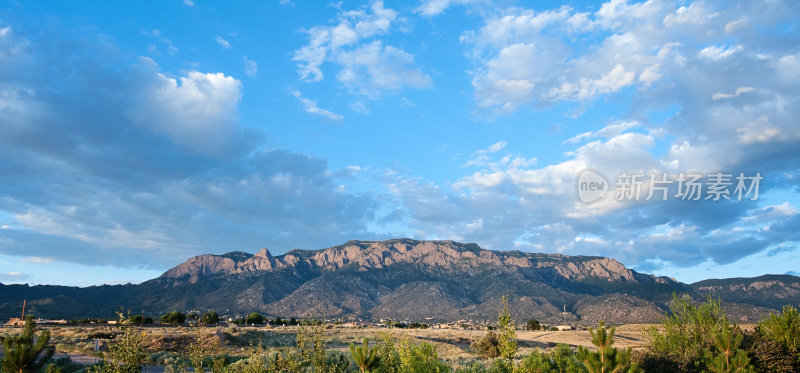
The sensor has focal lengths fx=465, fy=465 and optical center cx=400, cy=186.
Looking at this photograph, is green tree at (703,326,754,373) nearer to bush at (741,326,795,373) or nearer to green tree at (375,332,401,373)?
bush at (741,326,795,373)

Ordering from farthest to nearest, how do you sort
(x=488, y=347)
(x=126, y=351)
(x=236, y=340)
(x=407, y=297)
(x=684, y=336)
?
1. (x=407, y=297)
2. (x=236, y=340)
3. (x=488, y=347)
4. (x=684, y=336)
5. (x=126, y=351)

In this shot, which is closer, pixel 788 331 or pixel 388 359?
pixel 388 359

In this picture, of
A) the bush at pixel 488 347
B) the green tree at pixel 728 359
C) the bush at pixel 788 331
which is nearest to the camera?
the green tree at pixel 728 359

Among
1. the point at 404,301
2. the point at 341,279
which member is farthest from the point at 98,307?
the point at 404,301

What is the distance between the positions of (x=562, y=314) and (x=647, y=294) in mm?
32226

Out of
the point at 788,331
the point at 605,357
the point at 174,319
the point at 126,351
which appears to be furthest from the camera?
the point at 174,319

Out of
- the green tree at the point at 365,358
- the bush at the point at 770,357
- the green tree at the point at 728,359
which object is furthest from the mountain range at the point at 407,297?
the green tree at the point at 365,358

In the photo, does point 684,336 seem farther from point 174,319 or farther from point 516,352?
point 174,319

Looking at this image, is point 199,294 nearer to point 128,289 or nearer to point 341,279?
point 128,289

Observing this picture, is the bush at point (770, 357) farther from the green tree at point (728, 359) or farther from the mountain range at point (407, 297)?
the mountain range at point (407, 297)

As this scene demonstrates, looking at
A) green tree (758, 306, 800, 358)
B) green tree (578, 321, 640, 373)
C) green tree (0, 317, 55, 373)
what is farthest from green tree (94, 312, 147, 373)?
green tree (758, 306, 800, 358)

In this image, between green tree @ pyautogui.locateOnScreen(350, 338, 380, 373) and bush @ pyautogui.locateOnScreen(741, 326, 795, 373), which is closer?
green tree @ pyautogui.locateOnScreen(350, 338, 380, 373)

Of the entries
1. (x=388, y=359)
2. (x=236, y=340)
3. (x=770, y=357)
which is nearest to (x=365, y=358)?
(x=388, y=359)

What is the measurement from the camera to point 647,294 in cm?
14788
